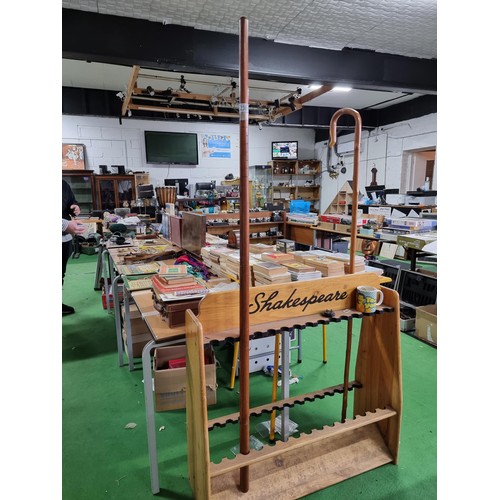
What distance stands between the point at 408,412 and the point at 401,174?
7.79 m

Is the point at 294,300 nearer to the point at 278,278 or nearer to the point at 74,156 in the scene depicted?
the point at 278,278

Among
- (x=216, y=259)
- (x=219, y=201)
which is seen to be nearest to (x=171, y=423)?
(x=216, y=259)

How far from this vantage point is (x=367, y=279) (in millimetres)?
1678

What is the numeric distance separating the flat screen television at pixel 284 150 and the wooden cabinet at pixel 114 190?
399 centimetres

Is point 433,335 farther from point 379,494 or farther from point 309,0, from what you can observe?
point 309,0

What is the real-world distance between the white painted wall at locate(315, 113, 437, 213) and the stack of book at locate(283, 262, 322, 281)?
24.0 ft

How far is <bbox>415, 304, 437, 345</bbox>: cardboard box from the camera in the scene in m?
3.01

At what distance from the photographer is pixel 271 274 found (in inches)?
65.2

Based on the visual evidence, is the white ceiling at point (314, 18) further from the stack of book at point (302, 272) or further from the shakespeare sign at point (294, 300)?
the shakespeare sign at point (294, 300)

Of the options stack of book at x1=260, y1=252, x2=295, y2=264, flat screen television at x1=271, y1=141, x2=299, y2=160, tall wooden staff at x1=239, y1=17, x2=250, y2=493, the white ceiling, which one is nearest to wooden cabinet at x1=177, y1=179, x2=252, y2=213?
flat screen television at x1=271, y1=141, x2=299, y2=160

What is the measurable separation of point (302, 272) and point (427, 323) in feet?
6.58

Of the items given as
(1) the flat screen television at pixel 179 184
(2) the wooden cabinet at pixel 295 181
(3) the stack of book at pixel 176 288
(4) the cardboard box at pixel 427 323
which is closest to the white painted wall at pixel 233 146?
(2) the wooden cabinet at pixel 295 181

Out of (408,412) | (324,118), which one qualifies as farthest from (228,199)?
(408,412)

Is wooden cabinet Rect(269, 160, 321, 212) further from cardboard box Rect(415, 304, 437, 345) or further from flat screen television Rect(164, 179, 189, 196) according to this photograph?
cardboard box Rect(415, 304, 437, 345)
